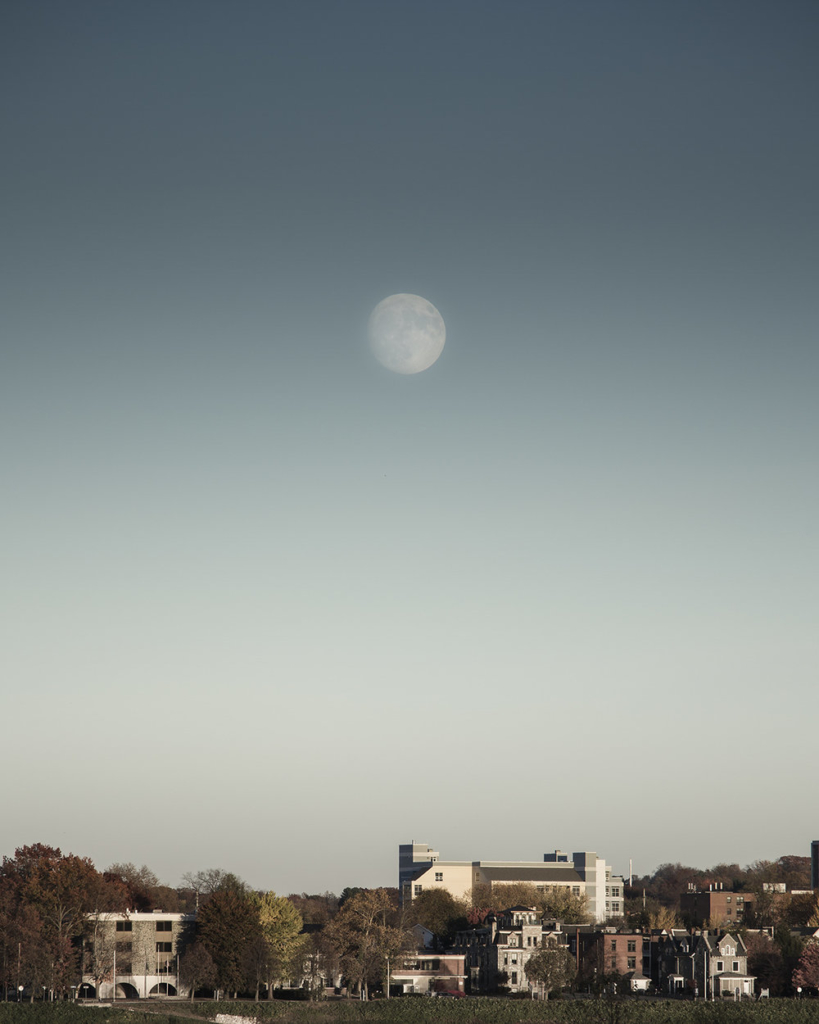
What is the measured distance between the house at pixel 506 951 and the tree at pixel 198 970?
1233 inches

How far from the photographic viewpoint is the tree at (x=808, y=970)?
109 m

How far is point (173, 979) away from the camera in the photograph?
107312mm

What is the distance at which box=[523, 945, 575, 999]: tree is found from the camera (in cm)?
11131

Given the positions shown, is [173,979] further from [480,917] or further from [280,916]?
[480,917]

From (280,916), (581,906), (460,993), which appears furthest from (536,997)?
(581,906)

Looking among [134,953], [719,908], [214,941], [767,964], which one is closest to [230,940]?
[214,941]

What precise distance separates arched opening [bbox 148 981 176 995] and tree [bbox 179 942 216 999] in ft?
15.9

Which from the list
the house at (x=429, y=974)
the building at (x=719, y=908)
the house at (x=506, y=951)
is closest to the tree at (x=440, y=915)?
the house at (x=506, y=951)

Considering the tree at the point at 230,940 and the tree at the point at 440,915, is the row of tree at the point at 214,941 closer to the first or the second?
the tree at the point at 230,940

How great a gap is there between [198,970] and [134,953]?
8188 millimetres

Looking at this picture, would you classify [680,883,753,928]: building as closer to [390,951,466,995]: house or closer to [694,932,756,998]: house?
[694,932,756,998]: house

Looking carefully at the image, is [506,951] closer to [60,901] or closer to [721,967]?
[721,967]

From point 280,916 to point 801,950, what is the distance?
170 feet

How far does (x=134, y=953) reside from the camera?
106812 mm
